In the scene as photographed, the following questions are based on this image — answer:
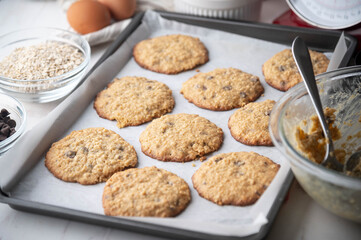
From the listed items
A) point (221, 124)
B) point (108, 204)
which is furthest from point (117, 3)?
point (108, 204)

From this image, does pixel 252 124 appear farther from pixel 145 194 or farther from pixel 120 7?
pixel 120 7

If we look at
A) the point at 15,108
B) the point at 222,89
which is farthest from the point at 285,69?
the point at 15,108

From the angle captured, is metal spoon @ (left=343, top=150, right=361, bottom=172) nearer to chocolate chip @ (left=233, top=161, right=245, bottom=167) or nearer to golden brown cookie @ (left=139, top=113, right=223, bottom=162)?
chocolate chip @ (left=233, top=161, right=245, bottom=167)

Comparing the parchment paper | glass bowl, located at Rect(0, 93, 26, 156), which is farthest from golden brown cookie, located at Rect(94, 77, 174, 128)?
glass bowl, located at Rect(0, 93, 26, 156)

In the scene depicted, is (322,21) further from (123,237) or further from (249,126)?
(123,237)

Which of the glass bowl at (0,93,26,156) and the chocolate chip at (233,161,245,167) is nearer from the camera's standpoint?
the chocolate chip at (233,161,245,167)

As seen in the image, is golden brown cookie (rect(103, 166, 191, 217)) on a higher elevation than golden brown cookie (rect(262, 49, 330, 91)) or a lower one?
lower

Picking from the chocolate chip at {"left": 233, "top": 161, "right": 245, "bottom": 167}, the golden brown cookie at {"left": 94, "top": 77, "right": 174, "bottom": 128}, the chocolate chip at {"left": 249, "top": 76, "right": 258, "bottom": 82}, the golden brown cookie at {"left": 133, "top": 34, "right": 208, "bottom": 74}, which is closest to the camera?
the chocolate chip at {"left": 233, "top": 161, "right": 245, "bottom": 167}
